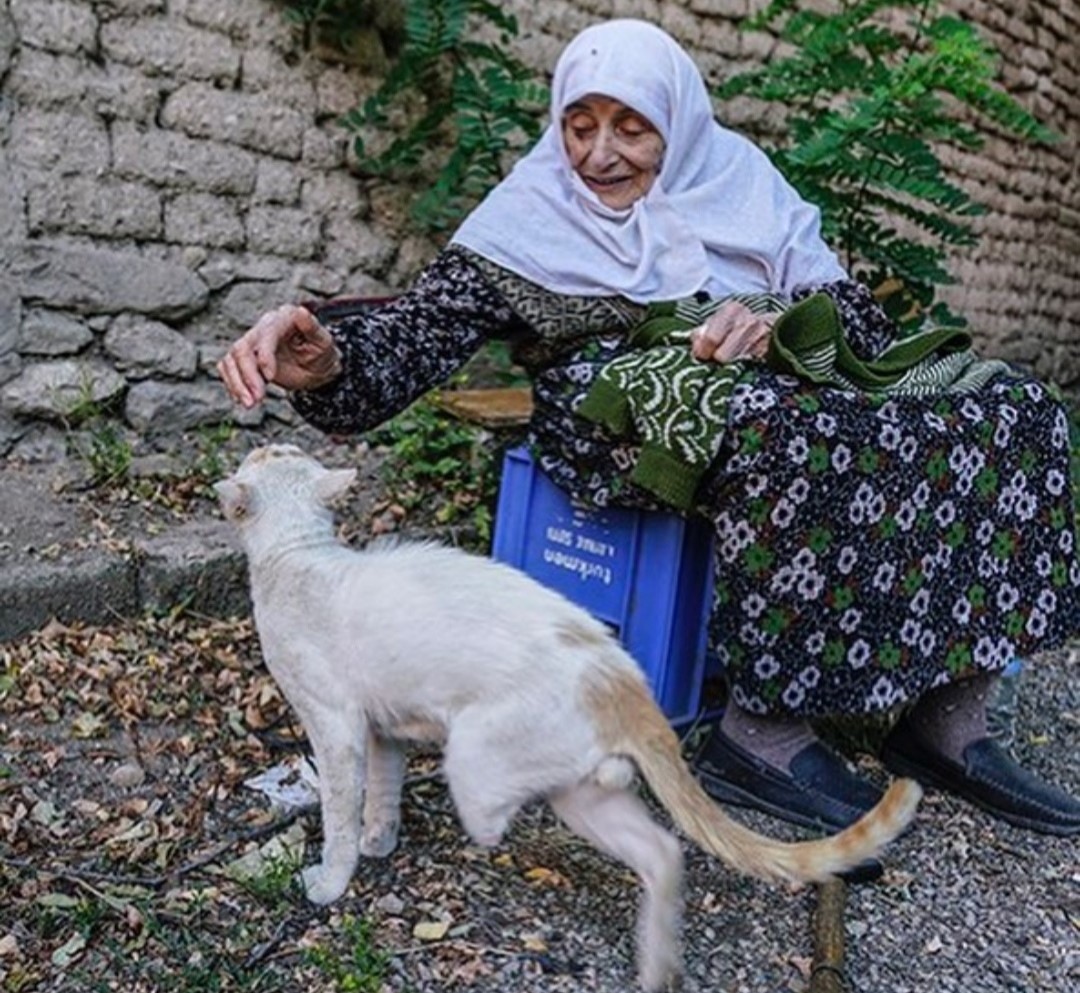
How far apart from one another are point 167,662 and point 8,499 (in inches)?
29.3

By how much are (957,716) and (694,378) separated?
102cm

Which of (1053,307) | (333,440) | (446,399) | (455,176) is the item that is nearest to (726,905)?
(446,399)

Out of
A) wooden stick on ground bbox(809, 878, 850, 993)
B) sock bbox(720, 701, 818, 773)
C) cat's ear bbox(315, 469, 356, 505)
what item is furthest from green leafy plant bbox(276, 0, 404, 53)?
wooden stick on ground bbox(809, 878, 850, 993)

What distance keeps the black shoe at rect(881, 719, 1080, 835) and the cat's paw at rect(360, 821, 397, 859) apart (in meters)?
1.25

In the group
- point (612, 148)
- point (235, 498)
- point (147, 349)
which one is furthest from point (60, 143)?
point (235, 498)

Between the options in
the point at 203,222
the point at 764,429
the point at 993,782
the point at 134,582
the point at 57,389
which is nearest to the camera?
the point at 764,429

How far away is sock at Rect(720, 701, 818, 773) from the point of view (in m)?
2.75

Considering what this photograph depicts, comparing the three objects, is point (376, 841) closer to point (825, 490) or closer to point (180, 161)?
point (825, 490)

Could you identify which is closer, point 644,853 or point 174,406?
point 644,853

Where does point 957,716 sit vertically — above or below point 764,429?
below

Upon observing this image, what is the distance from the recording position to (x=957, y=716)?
2969 mm

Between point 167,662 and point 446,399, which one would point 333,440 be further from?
point 167,662

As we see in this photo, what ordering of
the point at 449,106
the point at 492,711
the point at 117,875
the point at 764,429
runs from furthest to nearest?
the point at 449,106
the point at 764,429
the point at 117,875
the point at 492,711

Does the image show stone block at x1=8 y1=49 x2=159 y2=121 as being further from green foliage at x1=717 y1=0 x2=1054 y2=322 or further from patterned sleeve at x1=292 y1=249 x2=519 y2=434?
green foliage at x1=717 y1=0 x2=1054 y2=322
